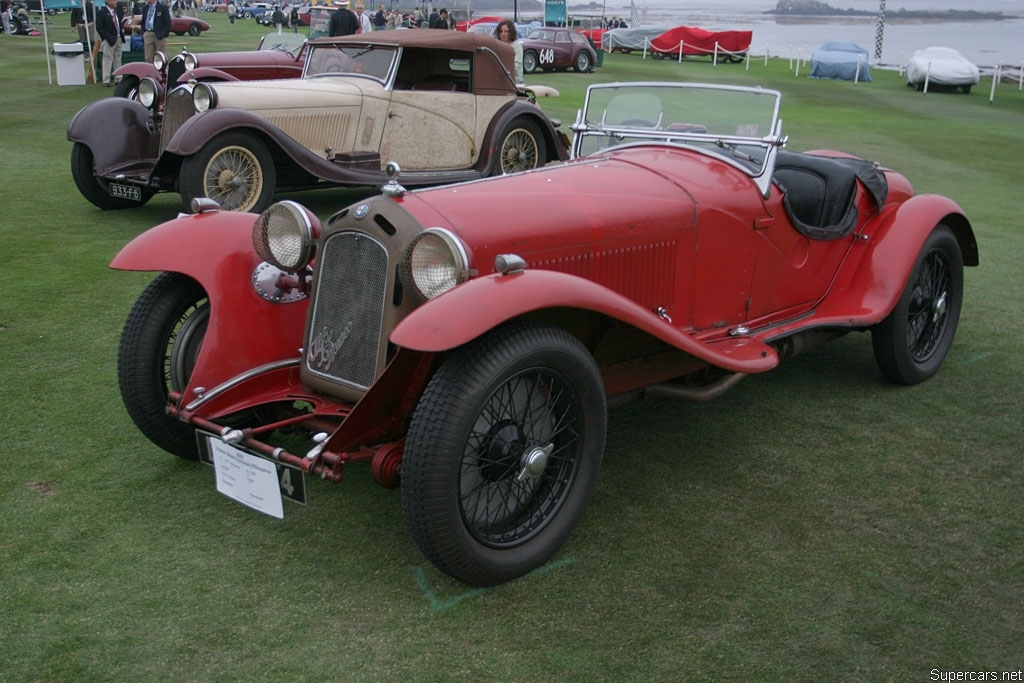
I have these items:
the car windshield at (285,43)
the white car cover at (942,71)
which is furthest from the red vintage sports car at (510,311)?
the white car cover at (942,71)

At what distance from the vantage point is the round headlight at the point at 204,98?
7.86 metres

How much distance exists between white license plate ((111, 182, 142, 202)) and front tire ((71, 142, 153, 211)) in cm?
21

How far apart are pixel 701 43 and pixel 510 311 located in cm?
3291

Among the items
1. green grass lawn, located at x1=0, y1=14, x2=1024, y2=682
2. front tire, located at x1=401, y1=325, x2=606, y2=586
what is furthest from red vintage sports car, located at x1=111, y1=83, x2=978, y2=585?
green grass lawn, located at x1=0, y1=14, x2=1024, y2=682

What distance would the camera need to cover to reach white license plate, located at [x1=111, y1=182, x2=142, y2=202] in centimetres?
788

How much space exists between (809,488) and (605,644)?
138 cm

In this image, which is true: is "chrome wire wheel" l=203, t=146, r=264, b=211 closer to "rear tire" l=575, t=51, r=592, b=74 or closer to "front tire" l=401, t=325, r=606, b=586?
"front tire" l=401, t=325, r=606, b=586

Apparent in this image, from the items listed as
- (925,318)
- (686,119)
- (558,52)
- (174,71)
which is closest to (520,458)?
(686,119)

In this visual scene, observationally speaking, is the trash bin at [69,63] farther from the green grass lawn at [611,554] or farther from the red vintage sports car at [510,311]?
the red vintage sports car at [510,311]

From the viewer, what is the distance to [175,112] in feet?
26.7

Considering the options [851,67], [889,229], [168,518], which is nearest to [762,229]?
[889,229]

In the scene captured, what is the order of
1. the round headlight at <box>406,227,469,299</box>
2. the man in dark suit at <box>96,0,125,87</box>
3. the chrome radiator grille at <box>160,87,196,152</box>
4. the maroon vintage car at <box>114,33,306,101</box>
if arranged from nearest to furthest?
the round headlight at <box>406,227,469,299</box>
the chrome radiator grille at <box>160,87,196,152</box>
the maroon vintage car at <box>114,33,306,101</box>
the man in dark suit at <box>96,0,125,87</box>

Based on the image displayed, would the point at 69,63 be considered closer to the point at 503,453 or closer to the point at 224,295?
the point at 224,295

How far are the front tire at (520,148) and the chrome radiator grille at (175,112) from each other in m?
2.84
